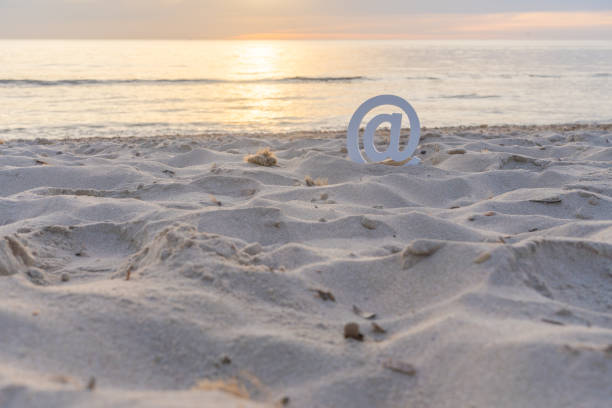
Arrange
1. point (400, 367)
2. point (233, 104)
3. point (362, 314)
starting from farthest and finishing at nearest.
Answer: point (233, 104) → point (362, 314) → point (400, 367)

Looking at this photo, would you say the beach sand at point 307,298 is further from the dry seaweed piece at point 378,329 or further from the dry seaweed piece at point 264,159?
the dry seaweed piece at point 264,159

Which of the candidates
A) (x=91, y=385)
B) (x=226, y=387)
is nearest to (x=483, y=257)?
(x=226, y=387)

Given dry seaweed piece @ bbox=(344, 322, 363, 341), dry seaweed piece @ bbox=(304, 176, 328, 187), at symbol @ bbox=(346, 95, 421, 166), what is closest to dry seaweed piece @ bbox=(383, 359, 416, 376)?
dry seaweed piece @ bbox=(344, 322, 363, 341)

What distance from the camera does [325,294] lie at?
185 cm

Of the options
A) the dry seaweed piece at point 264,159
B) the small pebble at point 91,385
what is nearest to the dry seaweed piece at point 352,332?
the small pebble at point 91,385

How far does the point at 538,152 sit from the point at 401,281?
3873 mm

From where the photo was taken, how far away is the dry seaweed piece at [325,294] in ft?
6.02

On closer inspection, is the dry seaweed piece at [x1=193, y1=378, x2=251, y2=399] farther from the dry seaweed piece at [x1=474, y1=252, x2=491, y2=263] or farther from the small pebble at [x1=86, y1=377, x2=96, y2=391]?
the dry seaweed piece at [x1=474, y1=252, x2=491, y2=263]

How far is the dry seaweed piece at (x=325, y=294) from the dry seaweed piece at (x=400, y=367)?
0.46m

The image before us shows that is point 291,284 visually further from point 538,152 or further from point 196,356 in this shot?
point 538,152

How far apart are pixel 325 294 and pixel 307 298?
81mm

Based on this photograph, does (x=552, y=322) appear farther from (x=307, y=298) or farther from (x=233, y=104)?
(x=233, y=104)

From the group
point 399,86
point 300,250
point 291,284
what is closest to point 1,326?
point 291,284

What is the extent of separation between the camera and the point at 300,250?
2.27m
